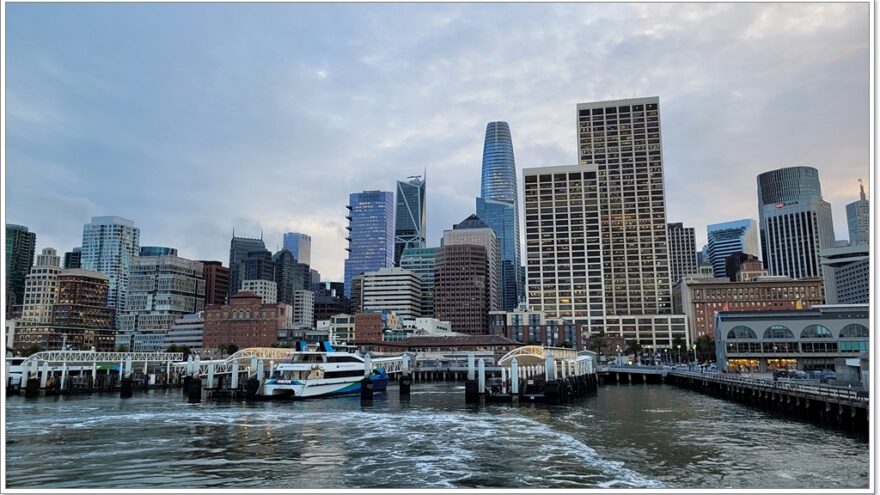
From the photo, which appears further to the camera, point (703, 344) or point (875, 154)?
point (703, 344)

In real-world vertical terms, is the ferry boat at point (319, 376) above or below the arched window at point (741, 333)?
below

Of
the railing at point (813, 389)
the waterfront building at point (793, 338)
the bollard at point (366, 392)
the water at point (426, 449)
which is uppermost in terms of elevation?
the waterfront building at point (793, 338)

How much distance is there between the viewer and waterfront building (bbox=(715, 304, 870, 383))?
117 meters

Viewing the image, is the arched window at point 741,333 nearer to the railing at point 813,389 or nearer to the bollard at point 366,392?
the railing at point 813,389

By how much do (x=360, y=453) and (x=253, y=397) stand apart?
152ft

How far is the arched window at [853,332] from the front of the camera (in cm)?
11575

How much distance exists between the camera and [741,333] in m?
124

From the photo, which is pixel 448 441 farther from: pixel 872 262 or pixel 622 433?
pixel 872 262

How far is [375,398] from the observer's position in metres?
84.8

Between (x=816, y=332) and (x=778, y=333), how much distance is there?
248 inches

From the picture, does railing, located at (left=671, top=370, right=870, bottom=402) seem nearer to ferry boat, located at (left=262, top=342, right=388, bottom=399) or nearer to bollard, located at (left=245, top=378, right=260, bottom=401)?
ferry boat, located at (left=262, top=342, right=388, bottom=399)

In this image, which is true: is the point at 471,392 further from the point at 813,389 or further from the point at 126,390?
the point at 126,390

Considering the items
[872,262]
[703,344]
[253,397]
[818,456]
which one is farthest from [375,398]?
[703,344]

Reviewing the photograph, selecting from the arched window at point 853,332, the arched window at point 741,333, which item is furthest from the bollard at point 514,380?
the arched window at point 853,332
